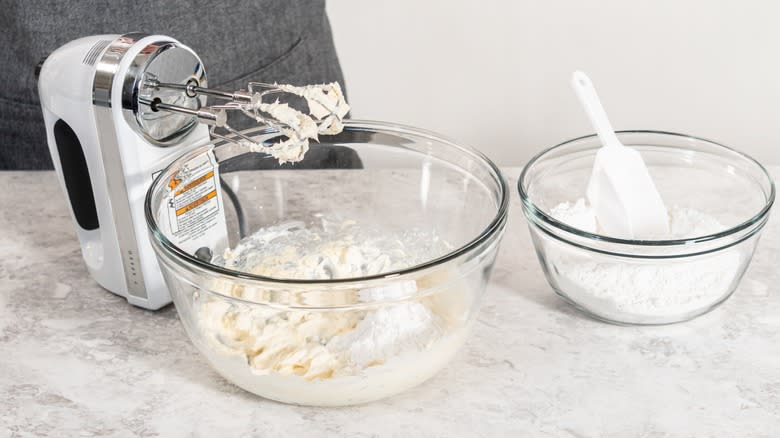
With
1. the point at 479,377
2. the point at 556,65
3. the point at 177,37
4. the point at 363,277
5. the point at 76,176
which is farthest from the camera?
the point at 556,65

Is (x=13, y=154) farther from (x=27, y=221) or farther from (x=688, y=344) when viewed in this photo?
(x=688, y=344)

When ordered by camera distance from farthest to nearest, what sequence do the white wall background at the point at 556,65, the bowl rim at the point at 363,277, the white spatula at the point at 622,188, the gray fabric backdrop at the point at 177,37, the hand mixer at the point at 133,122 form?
the white wall background at the point at 556,65
the gray fabric backdrop at the point at 177,37
the white spatula at the point at 622,188
the hand mixer at the point at 133,122
the bowl rim at the point at 363,277

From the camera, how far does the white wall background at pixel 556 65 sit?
2039 mm

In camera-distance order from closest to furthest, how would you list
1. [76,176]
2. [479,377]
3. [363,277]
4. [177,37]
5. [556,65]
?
[363,277] → [479,377] → [76,176] → [177,37] → [556,65]

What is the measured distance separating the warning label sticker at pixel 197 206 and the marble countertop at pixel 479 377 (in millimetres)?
99

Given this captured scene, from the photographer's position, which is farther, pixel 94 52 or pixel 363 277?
pixel 94 52

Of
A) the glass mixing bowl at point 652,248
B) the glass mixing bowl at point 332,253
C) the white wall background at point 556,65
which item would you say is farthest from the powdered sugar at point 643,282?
the white wall background at point 556,65

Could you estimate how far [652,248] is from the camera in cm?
83

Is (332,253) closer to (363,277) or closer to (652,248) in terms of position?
(363,277)

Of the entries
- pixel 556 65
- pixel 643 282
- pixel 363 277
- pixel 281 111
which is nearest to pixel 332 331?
pixel 363 277

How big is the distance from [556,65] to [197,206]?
142cm

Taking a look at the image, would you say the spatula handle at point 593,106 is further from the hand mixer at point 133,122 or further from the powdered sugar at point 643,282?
the hand mixer at point 133,122

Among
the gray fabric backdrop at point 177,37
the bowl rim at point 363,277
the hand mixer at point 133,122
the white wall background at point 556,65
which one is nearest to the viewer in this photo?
the bowl rim at point 363,277

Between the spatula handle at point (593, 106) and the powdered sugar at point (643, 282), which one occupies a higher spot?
A: the spatula handle at point (593, 106)
